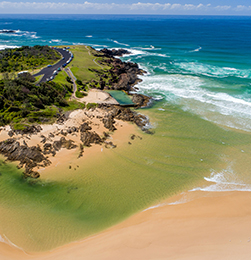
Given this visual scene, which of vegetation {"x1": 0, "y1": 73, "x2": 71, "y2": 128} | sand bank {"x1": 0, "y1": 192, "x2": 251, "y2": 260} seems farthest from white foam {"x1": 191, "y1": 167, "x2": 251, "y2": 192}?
vegetation {"x1": 0, "y1": 73, "x2": 71, "y2": 128}

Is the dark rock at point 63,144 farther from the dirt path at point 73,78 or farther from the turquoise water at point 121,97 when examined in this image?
the turquoise water at point 121,97

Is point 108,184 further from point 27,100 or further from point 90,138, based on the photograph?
point 27,100

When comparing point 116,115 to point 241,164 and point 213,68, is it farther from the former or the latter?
point 213,68

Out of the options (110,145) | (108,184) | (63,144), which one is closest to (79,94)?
(63,144)

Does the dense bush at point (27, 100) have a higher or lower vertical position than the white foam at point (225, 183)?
higher

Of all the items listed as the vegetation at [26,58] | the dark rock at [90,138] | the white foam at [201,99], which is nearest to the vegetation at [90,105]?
the dark rock at [90,138]

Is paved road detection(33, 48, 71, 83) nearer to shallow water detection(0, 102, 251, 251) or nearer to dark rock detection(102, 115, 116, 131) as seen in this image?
dark rock detection(102, 115, 116, 131)
